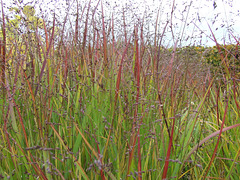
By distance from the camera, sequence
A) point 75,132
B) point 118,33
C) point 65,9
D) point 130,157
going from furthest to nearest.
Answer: point 118,33 < point 65,9 < point 75,132 < point 130,157

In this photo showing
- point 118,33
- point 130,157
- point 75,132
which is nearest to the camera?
point 130,157

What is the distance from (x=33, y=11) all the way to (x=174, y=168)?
1808 millimetres

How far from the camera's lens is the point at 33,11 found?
81.5 inches

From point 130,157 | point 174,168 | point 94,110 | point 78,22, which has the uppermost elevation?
point 78,22

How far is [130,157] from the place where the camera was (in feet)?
3.35

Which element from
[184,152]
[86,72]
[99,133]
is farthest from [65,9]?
[184,152]

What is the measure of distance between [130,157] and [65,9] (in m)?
1.67

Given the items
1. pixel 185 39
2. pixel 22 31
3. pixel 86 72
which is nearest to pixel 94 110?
pixel 86 72

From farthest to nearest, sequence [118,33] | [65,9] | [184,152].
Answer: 1. [118,33]
2. [65,9]
3. [184,152]

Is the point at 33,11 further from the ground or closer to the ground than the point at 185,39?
further from the ground

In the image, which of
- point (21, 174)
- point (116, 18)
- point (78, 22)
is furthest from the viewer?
point (116, 18)

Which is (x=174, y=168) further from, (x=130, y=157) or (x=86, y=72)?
(x=86, y=72)

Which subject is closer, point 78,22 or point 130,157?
point 130,157

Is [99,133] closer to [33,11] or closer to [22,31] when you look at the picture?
[22,31]
